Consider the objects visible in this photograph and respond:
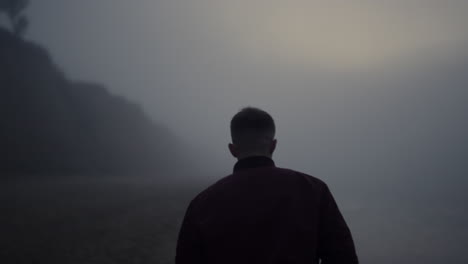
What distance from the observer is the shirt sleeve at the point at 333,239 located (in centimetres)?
204

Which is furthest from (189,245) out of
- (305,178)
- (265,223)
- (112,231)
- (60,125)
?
(60,125)

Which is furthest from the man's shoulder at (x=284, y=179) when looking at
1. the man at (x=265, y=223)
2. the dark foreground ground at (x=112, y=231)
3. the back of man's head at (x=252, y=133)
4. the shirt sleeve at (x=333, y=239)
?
the dark foreground ground at (x=112, y=231)

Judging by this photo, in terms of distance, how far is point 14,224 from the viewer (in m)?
12.9

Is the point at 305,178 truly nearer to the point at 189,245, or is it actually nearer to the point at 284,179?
the point at 284,179

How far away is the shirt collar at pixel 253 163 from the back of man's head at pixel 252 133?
1.9 inches

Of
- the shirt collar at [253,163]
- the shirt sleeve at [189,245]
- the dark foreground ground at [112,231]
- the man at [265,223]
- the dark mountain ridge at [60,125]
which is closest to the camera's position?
the man at [265,223]

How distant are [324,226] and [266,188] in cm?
45

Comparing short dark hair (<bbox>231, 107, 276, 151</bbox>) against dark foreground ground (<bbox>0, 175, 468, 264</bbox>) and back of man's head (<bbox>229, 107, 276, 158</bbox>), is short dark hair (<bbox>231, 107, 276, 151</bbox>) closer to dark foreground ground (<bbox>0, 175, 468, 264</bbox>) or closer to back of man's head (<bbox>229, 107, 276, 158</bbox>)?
back of man's head (<bbox>229, 107, 276, 158</bbox>)

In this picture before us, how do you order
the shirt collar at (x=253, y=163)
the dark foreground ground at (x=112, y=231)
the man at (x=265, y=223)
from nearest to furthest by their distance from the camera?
the man at (x=265, y=223) < the shirt collar at (x=253, y=163) < the dark foreground ground at (x=112, y=231)

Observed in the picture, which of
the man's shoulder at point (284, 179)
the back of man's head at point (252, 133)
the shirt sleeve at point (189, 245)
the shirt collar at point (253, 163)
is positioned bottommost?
the shirt sleeve at point (189, 245)

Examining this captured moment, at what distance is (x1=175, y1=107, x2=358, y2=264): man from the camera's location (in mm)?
1890

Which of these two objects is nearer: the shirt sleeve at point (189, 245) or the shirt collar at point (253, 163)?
the shirt sleeve at point (189, 245)

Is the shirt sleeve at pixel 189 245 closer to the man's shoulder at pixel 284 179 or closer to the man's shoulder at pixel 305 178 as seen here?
the man's shoulder at pixel 284 179

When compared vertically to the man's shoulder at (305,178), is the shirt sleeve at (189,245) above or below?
below
